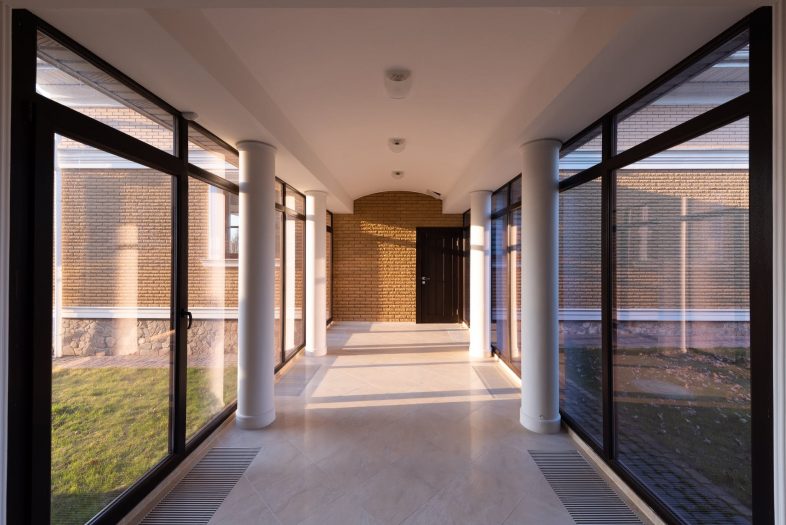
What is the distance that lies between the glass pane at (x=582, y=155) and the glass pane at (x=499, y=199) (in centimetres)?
208

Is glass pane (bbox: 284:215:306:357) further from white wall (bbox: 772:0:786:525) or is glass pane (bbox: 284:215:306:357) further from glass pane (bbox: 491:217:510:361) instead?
white wall (bbox: 772:0:786:525)

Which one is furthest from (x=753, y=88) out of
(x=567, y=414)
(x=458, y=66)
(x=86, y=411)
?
(x=86, y=411)

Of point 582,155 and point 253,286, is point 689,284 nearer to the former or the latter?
point 582,155

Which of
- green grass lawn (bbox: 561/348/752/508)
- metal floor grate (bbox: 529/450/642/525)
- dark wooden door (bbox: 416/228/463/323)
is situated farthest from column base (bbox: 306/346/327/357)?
green grass lawn (bbox: 561/348/752/508)

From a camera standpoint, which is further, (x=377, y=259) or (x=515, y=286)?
(x=377, y=259)

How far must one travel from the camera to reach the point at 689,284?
7.06 ft

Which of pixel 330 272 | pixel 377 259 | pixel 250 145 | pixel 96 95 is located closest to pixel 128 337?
pixel 96 95

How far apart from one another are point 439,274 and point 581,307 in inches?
233

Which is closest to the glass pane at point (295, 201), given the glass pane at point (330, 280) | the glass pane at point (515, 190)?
the glass pane at point (330, 280)

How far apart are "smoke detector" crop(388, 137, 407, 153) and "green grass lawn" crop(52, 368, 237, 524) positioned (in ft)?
10.8

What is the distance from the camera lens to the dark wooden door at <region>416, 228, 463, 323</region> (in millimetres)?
9352

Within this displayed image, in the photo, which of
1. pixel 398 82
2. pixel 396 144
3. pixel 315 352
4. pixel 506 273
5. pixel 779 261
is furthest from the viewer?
pixel 315 352

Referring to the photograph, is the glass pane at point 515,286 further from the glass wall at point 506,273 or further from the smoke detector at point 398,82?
the smoke detector at point 398,82

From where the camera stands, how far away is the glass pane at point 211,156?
317 centimetres
